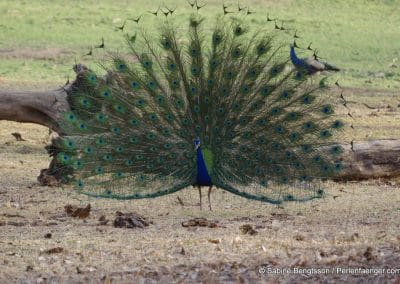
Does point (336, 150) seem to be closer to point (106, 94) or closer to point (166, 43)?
point (166, 43)

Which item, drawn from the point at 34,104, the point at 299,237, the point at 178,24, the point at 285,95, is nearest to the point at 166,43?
the point at 285,95

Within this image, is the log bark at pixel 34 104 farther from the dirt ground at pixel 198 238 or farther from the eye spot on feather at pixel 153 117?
the eye spot on feather at pixel 153 117

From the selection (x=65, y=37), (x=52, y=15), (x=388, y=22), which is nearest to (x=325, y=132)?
(x=65, y=37)

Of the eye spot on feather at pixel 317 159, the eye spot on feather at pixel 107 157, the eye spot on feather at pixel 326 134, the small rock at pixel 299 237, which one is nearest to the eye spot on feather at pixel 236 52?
the eye spot on feather at pixel 326 134

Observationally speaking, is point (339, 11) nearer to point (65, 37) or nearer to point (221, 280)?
point (65, 37)

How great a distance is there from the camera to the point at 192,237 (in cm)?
790

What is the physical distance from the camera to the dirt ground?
22.6 feet

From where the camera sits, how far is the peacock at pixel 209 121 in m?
9.43

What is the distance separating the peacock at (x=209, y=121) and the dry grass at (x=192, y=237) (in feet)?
1.04

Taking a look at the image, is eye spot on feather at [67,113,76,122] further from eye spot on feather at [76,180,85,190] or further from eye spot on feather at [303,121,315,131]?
eye spot on feather at [303,121,315,131]

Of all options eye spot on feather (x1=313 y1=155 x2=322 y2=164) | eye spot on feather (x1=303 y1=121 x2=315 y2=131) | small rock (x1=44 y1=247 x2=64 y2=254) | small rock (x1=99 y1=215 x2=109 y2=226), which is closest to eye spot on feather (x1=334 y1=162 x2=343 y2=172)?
eye spot on feather (x1=313 y1=155 x2=322 y2=164)

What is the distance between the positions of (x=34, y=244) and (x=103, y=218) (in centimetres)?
108

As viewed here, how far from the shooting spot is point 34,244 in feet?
25.2

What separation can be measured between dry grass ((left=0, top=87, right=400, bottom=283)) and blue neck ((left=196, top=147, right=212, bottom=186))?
0.86ft
